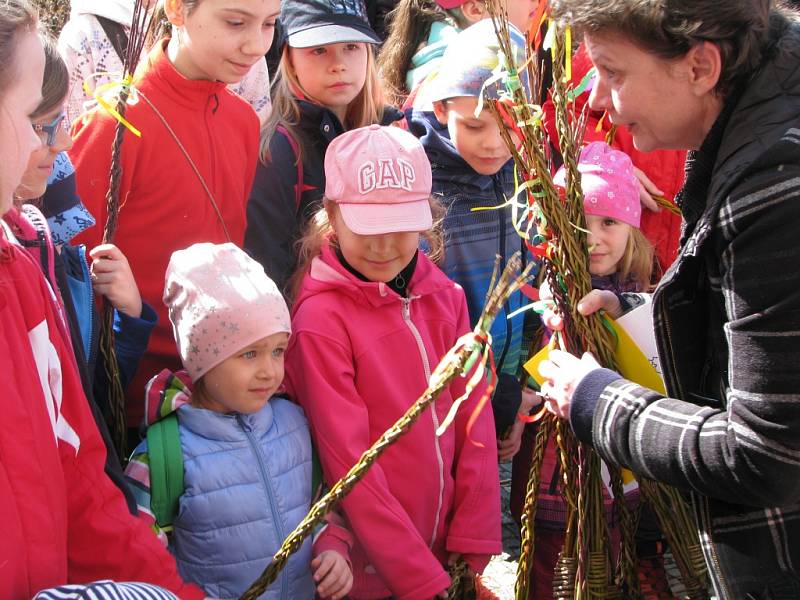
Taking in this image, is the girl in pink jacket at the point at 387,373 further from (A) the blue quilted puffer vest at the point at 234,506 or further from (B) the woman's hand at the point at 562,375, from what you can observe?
(B) the woman's hand at the point at 562,375

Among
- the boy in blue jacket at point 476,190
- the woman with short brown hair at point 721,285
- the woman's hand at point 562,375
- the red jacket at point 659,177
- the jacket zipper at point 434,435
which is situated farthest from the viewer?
the red jacket at point 659,177

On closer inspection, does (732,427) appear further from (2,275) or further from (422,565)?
(2,275)

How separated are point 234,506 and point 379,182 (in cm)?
97

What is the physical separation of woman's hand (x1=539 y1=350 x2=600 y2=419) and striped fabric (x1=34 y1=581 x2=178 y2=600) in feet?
2.77

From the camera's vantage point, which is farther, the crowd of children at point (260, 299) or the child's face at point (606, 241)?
the child's face at point (606, 241)

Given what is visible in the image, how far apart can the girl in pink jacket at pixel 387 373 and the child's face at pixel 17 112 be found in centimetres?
113

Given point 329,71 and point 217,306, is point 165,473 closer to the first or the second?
point 217,306

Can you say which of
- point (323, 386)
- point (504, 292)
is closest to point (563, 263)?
point (504, 292)

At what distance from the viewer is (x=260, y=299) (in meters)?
2.24

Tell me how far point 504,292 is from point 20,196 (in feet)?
3.46

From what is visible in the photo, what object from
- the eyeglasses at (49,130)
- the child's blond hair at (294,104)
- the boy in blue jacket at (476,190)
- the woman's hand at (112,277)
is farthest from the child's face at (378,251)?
the eyeglasses at (49,130)

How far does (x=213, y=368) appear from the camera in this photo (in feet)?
7.33

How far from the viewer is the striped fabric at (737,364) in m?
1.42

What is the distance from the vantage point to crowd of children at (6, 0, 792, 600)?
5.48ft
